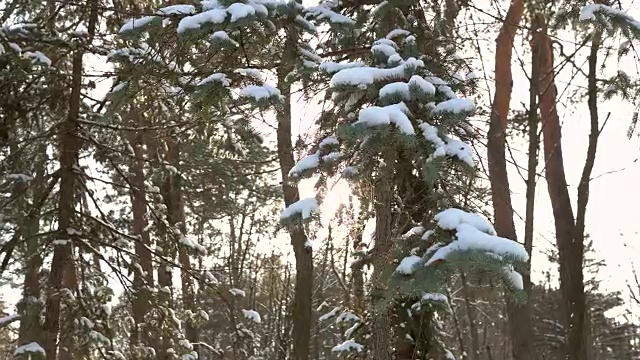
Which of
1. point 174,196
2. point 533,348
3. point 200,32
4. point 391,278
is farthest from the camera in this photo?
point 174,196

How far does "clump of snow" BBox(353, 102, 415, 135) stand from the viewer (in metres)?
2.79

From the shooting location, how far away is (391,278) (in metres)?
2.98

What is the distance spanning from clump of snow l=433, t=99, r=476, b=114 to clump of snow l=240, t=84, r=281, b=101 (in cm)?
91

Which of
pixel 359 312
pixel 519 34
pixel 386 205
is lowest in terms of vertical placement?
pixel 359 312

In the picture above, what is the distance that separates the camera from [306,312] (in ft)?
26.0

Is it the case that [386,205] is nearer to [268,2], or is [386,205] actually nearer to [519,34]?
[268,2]

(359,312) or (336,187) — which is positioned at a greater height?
(336,187)

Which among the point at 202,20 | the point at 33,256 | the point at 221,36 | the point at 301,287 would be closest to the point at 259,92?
the point at 221,36

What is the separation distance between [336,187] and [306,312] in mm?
4467

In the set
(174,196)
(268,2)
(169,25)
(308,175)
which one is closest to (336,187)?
(308,175)

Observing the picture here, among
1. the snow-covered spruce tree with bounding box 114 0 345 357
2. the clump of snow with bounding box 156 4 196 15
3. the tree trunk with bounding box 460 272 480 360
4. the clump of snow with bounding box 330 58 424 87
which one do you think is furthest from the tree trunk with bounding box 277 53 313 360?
the clump of snow with bounding box 330 58 424 87

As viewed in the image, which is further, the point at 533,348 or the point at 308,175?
the point at 533,348

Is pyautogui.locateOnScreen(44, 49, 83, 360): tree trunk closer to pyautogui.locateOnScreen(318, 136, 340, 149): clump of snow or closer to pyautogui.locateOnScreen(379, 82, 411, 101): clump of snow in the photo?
pyautogui.locateOnScreen(318, 136, 340, 149): clump of snow

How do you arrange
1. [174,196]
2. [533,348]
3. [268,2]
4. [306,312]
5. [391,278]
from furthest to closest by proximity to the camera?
1. [174,196]
2. [306,312]
3. [533,348]
4. [268,2]
5. [391,278]
